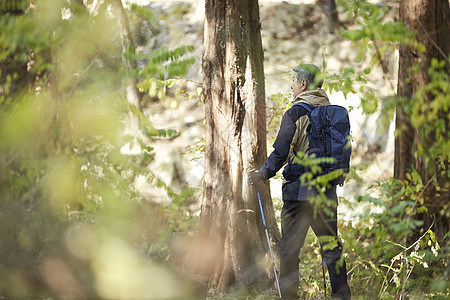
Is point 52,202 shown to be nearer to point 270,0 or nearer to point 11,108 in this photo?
point 11,108

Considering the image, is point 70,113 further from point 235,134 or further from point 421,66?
point 421,66

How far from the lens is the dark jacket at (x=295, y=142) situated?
15.1 feet

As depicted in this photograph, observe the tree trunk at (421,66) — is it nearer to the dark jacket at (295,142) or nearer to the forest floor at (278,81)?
the dark jacket at (295,142)

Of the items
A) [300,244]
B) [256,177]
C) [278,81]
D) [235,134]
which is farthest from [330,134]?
[278,81]

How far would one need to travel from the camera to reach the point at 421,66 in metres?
5.77

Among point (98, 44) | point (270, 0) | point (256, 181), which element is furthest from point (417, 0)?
point (270, 0)

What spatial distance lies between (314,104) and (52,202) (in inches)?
103

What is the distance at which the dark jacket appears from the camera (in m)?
4.60

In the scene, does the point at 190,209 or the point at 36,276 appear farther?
the point at 190,209

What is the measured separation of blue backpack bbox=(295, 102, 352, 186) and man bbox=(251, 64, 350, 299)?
9cm

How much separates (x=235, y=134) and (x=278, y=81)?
16.5 feet

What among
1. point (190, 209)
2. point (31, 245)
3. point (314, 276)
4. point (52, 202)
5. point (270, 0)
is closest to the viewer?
point (52, 202)

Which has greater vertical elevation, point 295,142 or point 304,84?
point 304,84

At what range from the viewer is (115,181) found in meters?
2.66
